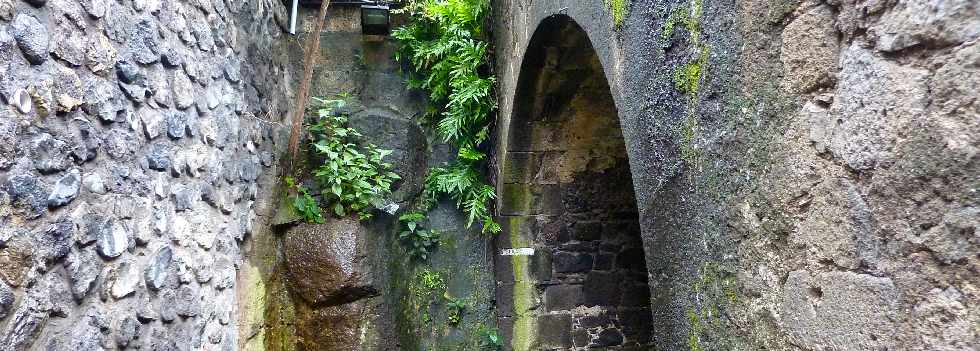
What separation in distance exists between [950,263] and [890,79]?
20cm

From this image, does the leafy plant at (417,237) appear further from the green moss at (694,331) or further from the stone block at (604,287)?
the green moss at (694,331)

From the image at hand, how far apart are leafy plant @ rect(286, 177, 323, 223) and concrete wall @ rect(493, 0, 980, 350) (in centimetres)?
257

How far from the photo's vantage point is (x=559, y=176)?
11.1ft

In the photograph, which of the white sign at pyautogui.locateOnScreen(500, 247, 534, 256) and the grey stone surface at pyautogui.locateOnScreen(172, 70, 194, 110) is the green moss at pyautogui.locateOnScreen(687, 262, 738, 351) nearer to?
the grey stone surface at pyautogui.locateOnScreen(172, 70, 194, 110)

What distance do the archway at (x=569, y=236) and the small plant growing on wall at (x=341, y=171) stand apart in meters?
0.88

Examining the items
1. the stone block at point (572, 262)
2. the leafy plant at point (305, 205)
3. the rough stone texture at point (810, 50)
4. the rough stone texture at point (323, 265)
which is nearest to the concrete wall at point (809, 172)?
the rough stone texture at point (810, 50)

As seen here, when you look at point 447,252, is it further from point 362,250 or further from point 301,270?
point 301,270

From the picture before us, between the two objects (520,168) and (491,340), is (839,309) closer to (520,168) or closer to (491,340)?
(520,168)

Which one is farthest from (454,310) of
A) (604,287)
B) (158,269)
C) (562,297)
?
(158,269)

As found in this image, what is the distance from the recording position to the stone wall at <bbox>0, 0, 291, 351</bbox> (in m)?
1.33

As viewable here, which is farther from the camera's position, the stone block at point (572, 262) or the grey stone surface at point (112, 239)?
the stone block at point (572, 262)

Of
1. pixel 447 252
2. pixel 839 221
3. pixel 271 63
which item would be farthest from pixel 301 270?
pixel 839 221

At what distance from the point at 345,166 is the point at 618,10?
101 inches

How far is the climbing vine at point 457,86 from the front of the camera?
3.57m
